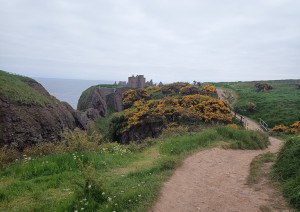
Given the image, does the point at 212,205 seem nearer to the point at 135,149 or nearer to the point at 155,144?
the point at 135,149

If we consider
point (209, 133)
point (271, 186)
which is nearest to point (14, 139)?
point (209, 133)

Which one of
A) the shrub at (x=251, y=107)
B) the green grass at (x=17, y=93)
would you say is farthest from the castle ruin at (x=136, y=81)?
the green grass at (x=17, y=93)

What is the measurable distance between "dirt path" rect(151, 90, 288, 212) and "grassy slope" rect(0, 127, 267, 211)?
1.17 ft

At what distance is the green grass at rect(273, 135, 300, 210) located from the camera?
6846mm

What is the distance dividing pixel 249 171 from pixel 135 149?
18.5 feet

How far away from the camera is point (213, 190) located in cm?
808

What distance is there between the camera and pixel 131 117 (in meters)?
27.1

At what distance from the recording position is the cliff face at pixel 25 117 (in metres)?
16.5

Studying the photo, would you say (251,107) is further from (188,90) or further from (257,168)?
(257,168)

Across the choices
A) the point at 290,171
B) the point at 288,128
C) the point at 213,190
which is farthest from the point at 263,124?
the point at 213,190

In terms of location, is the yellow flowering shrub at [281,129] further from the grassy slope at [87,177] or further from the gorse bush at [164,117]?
the grassy slope at [87,177]

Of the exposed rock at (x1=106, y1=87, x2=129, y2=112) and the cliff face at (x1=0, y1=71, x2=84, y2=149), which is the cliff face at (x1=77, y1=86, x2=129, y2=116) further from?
the cliff face at (x1=0, y1=71, x2=84, y2=149)

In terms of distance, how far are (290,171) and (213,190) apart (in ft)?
7.21

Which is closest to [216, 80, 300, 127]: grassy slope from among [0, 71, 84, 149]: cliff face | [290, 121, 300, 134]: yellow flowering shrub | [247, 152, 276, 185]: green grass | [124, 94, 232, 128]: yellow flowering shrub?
[290, 121, 300, 134]: yellow flowering shrub
